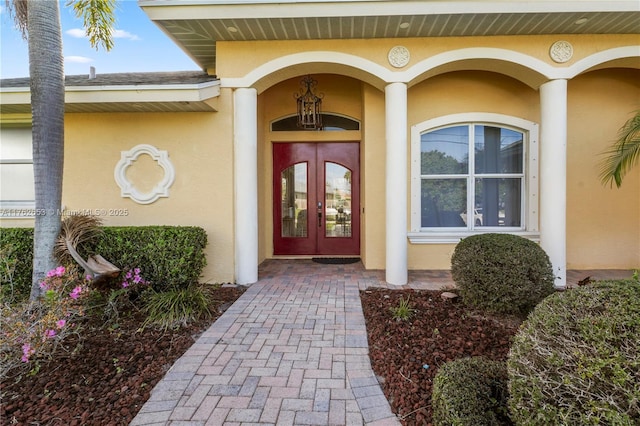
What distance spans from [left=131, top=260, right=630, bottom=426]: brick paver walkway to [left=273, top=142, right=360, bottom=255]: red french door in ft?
8.82

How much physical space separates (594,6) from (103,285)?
304 inches

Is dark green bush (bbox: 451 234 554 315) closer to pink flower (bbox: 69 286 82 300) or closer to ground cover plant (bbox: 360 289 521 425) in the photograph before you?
ground cover plant (bbox: 360 289 521 425)

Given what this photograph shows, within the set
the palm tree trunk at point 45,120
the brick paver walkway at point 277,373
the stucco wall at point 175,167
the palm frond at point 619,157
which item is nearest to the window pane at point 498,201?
the palm frond at point 619,157

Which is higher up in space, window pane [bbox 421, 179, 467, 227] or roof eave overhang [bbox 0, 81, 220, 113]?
roof eave overhang [bbox 0, 81, 220, 113]

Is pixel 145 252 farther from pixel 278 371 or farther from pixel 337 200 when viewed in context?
pixel 337 200

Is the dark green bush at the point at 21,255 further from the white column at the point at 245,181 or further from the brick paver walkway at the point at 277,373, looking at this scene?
the brick paver walkway at the point at 277,373

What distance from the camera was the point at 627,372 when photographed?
134cm

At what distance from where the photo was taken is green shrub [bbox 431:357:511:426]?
5.91 feet

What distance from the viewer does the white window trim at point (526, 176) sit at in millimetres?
5957

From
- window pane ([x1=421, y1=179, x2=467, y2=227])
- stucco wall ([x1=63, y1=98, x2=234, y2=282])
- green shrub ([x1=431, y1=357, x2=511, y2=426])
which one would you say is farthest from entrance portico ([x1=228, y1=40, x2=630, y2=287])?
green shrub ([x1=431, y1=357, x2=511, y2=426])

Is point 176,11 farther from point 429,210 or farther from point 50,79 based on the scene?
point 429,210

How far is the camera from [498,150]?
6.16m

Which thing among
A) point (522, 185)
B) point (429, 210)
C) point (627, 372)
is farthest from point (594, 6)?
point (627, 372)

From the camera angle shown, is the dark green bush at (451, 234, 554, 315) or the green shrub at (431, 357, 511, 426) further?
the dark green bush at (451, 234, 554, 315)
